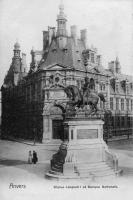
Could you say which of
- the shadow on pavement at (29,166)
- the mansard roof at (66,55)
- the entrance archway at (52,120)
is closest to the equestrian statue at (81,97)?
the shadow on pavement at (29,166)

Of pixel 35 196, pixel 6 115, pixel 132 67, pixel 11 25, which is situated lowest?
pixel 35 196

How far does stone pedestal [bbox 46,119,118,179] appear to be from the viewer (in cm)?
1752

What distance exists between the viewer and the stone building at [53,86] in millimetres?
37938

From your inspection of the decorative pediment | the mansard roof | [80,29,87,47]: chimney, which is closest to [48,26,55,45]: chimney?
the mansard roof

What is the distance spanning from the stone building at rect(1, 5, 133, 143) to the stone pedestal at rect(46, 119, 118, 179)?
15968 mm

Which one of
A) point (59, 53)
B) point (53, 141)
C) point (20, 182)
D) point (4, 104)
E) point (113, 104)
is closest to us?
point (20, 182)

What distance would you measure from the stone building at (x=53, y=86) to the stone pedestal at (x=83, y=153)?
15968 mm

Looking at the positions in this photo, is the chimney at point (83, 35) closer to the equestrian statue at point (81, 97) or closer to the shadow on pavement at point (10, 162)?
the shadow on pavement at point (10, 162)

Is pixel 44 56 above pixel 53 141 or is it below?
above

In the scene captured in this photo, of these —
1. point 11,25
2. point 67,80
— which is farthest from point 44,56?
point 11,25

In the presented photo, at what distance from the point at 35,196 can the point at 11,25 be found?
33.3ft

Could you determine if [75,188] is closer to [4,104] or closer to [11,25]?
[11,25]

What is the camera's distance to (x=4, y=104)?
50.4 m

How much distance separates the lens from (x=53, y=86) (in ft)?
124
